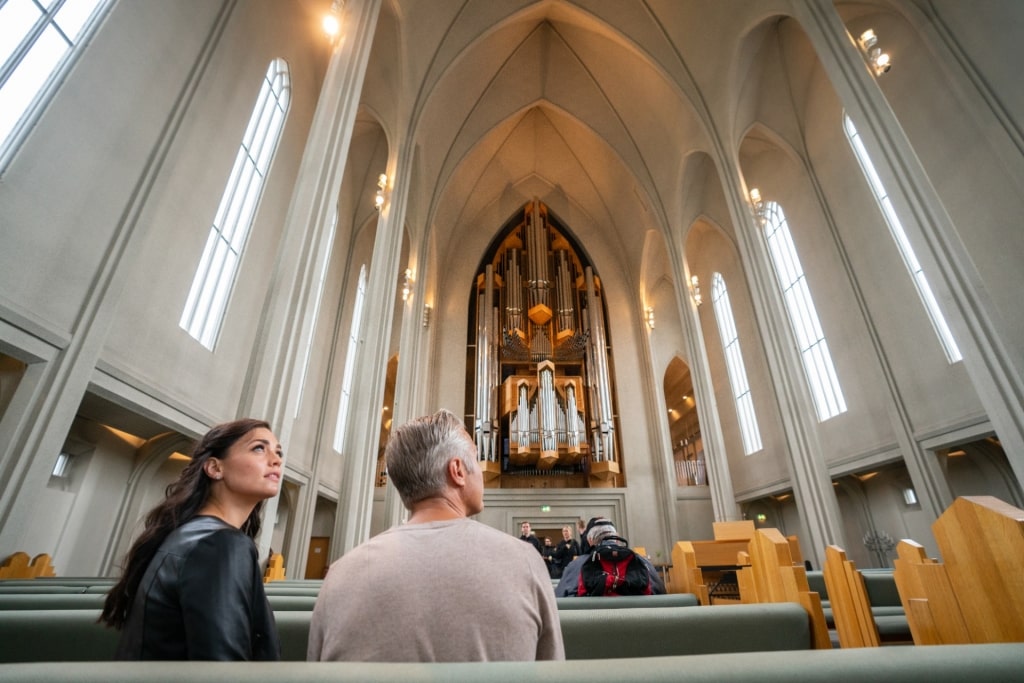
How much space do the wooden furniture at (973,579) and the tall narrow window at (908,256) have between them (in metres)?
6.52

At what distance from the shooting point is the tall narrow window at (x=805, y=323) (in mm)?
9328

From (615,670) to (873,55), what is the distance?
25.6 ft

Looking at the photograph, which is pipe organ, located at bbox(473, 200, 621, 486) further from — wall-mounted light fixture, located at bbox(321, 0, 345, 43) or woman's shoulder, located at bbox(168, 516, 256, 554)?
woman's shoulder, located at bbox(168, 516, 256, 554)

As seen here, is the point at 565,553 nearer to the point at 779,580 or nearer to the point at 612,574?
the point at 612,574

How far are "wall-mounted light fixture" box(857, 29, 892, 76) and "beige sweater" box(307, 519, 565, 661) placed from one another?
721 centimetres

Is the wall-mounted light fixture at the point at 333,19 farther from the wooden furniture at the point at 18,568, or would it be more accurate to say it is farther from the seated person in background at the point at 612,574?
the seated person in background at the point at 612,574

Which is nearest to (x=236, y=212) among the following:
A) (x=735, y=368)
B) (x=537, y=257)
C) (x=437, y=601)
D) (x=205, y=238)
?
(x=205, y=238)

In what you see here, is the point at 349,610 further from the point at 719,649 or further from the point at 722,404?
the point at 722,404

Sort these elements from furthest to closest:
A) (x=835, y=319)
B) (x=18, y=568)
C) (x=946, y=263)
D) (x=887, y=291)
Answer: (x=835, y=319) → (x=887, y=291) → (x=946, y=263) → (x=18, y=568)

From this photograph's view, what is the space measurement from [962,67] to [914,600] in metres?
8.03

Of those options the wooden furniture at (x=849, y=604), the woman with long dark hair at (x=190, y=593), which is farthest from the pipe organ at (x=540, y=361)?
the woman with long dark hair at (x=190, y=593)

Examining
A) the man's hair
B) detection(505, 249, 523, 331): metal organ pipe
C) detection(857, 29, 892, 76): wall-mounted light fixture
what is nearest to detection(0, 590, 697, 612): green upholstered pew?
the man's hair

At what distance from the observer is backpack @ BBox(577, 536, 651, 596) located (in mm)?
2648

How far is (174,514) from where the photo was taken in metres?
1.16
